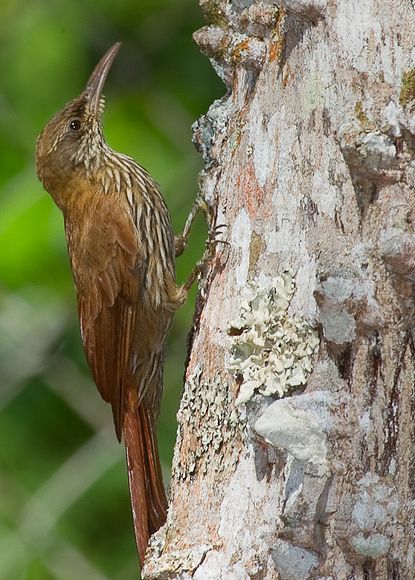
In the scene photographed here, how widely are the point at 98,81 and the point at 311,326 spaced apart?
6.69 feet

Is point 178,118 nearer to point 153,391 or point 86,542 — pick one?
point 153,391

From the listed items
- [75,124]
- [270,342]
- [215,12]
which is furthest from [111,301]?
[270,342]

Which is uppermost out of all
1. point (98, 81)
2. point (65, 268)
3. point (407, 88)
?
point (98, 81)

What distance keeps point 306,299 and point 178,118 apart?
245cm

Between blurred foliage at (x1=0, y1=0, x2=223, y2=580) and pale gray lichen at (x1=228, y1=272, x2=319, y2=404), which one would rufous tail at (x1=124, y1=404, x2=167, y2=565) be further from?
blurred foliage at (x1=0, y1=0, x2=223, y2=580)

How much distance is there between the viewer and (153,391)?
3902 mm

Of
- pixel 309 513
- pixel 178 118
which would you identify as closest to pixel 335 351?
pixel 309 513

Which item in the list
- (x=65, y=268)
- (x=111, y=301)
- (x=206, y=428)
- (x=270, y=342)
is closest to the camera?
(x=270, y=342)

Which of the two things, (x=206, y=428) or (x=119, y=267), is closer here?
(x=206, y=428)

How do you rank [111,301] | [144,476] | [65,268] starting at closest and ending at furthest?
1. [144,476]
2. [111,301]
3. [65,268]

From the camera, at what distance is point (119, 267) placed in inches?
149

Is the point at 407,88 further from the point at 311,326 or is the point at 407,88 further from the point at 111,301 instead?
the point at 111,301

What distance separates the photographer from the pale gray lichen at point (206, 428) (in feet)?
8.64

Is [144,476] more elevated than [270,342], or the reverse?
[270,342]
